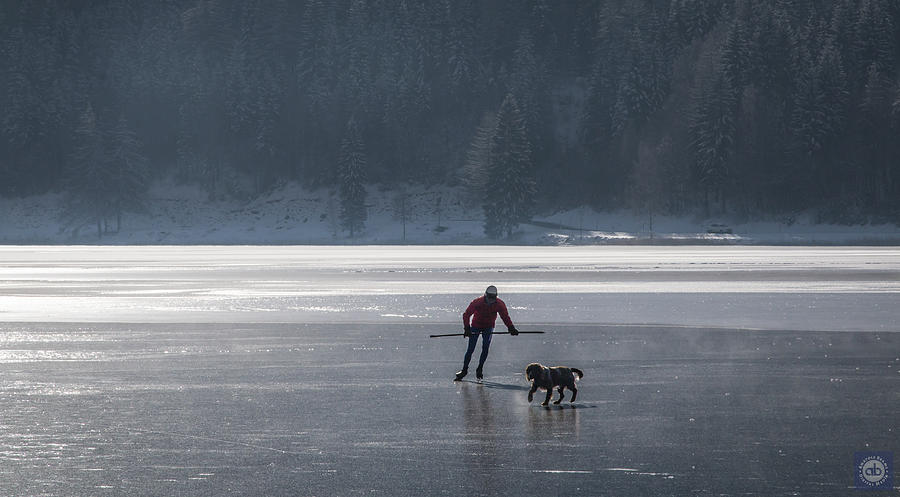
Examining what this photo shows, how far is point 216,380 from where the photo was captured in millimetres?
17031

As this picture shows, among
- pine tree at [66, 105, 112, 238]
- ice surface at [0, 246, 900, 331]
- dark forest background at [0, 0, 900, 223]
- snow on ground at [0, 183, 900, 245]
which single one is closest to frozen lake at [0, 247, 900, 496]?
ice surface at [0, 246, 900, 331]

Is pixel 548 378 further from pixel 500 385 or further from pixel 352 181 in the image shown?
pixel 352 181

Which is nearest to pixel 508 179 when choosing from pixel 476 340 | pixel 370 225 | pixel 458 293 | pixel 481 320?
pixel 370 225

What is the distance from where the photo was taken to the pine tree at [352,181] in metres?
125

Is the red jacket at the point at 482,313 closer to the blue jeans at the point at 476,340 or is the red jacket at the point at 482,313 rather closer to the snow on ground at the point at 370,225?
the blue jeans at the point at 476,340

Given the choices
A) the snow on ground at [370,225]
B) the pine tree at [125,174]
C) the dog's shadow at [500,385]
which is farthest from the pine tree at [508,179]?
the dog's shadow at [500,385]

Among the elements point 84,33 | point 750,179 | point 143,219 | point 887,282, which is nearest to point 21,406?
point 887,282

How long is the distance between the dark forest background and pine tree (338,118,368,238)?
41 cm

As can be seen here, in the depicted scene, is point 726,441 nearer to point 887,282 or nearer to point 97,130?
point 887,282

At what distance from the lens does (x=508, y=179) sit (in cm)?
11462

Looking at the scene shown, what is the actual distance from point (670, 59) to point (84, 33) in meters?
90.5

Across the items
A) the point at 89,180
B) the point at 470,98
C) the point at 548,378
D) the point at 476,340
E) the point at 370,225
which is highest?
the point at 470,98

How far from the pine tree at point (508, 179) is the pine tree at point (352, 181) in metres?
16.3

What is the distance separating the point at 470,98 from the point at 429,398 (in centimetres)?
14425
